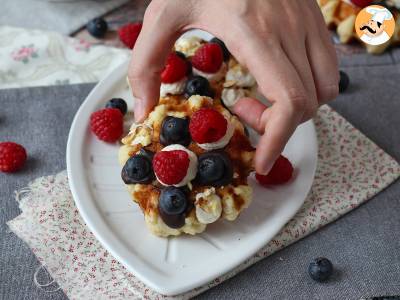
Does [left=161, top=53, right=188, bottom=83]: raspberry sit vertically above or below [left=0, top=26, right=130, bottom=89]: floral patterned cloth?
above

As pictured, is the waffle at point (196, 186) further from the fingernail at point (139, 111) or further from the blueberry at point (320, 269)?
the blueberry at point (320, 269)

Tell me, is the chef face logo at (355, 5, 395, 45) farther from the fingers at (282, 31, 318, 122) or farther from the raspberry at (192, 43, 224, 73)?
the fingers at (282, 31, 318, 122)

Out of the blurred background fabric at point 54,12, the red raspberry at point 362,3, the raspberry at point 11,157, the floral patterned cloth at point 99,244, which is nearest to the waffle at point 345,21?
the red raspberry at point 362,3

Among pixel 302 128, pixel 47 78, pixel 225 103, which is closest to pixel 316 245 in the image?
pixel 302 128

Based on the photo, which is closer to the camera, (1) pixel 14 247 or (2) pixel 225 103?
(1) pixel 14 247

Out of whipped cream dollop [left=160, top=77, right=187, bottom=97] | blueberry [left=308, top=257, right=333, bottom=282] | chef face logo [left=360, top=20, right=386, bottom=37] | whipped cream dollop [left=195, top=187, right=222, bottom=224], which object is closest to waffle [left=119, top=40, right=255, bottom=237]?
whipped cream dollop [left=195, top=187, right=222, bottom=224]

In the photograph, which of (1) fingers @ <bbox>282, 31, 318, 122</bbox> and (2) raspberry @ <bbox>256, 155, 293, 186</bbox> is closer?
(1) fingers @ <bbox>282, 31, 318, 122</bbox>

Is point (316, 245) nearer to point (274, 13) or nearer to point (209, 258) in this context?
point (209, 258)
